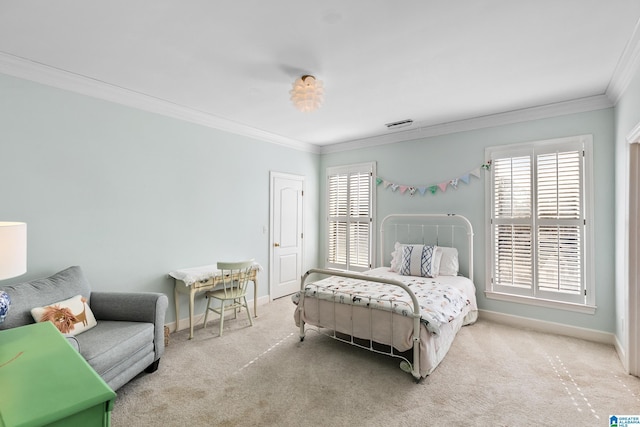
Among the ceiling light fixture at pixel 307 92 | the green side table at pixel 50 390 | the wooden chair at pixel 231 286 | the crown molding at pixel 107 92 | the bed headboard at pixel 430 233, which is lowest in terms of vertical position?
the wooden chair at pixel 231 286

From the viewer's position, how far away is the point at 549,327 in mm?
3482

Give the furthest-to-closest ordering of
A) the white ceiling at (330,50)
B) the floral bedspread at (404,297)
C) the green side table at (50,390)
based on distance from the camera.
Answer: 1. the floral bedspread at (404,297)
2. the white ceiling at (330,50)
3. the green side table at (50,390)

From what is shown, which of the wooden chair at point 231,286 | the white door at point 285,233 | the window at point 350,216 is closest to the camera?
the wooden chair at point 231,286

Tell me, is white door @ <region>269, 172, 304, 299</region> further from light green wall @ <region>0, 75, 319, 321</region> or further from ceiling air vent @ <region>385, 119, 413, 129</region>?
ceiling air vent @ <region>385, 119, 413, 129</region>

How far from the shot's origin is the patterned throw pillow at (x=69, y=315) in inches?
84.9

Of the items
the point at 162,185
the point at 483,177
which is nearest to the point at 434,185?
the point at 483,177

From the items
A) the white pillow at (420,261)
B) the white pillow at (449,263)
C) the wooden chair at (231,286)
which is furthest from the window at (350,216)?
the wooden chair at (231,286)

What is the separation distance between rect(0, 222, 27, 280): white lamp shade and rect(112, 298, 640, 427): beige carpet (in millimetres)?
1198

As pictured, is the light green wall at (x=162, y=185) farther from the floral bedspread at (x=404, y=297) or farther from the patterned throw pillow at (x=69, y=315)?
the floral bedspread at (x=404, y=297)

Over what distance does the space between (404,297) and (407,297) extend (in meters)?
0.03

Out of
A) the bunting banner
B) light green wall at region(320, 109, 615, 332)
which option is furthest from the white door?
the bunting banner

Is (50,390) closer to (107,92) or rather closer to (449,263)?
(107,92)

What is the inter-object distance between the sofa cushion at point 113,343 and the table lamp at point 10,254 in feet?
2.20

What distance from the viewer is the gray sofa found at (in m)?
2.10
